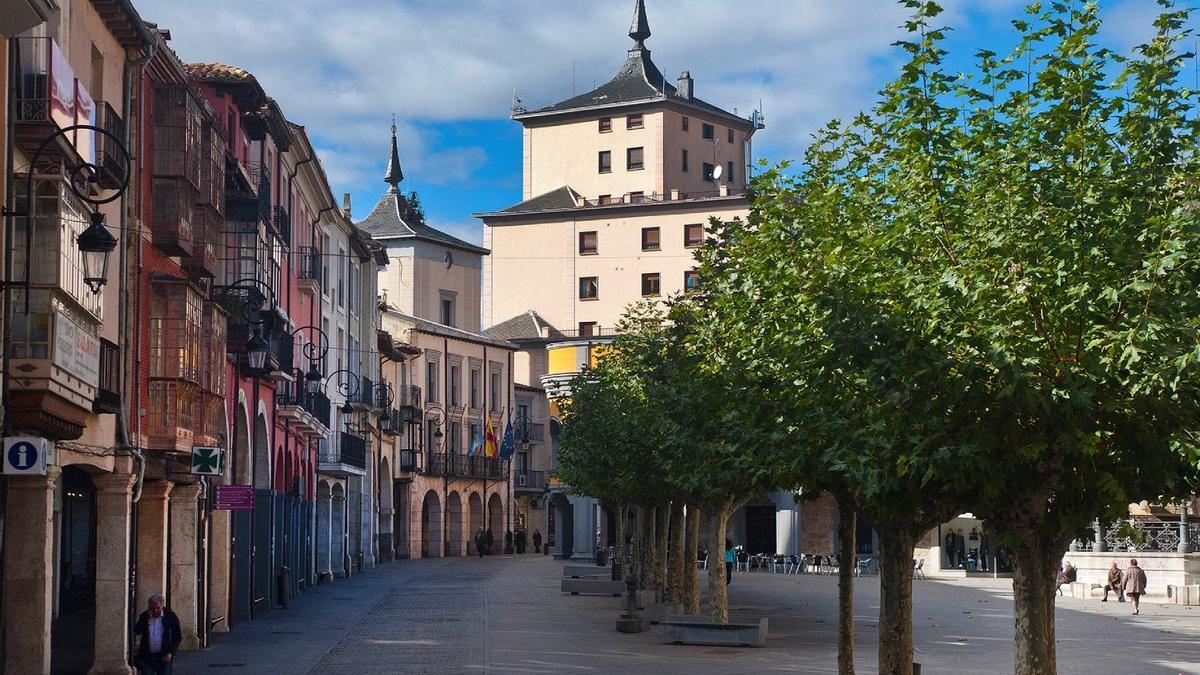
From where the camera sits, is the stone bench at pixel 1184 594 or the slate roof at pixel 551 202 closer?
the stone bench at pixel 1184 594

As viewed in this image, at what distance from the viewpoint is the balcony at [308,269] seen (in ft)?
156

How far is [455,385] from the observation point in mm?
92750

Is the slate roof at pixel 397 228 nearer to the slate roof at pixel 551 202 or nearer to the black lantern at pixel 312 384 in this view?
the slate roof at pixel 551 202

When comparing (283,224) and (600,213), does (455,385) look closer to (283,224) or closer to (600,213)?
(600,213)

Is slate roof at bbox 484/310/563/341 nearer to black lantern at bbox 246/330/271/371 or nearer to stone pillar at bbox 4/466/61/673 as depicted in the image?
black lantern at bbox 246/330/271/371

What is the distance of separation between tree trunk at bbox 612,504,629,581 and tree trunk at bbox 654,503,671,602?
224 inches

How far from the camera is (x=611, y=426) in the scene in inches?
1630

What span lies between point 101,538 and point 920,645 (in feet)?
50.6

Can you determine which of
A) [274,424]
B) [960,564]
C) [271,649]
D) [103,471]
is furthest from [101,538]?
[960,564]

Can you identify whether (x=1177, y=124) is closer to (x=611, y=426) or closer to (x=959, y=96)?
(x=959, y=96)

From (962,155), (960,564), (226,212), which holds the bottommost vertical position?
(960,564)

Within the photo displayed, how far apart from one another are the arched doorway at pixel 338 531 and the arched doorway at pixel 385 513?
15.2 meters

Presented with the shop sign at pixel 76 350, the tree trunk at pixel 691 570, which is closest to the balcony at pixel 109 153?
the shop sign at pixel 76 350

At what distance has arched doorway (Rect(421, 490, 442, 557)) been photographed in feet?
295
